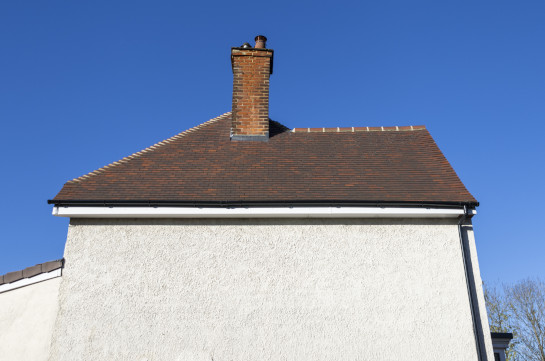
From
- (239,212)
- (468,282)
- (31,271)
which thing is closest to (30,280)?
(31,271)

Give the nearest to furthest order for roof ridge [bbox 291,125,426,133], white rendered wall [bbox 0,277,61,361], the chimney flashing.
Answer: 1. white rendered wall [bbox 0,277,61,361]
2. the chimney flashing
3. roof ridge [bbox 291,125,426,133]

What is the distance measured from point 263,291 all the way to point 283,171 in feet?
8.02

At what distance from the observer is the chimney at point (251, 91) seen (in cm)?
1016

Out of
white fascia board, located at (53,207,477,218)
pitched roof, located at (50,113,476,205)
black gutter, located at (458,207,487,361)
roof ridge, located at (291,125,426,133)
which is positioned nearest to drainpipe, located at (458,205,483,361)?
black gutter, located at (458,207,487,361)

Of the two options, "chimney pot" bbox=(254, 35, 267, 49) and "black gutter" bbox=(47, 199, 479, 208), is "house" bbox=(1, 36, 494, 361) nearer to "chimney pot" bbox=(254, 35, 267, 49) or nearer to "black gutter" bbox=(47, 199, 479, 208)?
"black gutter" bbox=(47, 199, 479, 208)

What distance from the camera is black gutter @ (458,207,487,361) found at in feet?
23.8

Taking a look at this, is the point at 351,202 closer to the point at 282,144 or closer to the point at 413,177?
the point at 413,177

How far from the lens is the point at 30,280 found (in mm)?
7305

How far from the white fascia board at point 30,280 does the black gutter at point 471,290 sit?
6511 millimetres

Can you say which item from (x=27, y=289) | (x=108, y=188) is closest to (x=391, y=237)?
(x=108, y=188)

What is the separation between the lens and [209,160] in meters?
9.23

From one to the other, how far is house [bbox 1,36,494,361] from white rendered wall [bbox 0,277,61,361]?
149 millimetres

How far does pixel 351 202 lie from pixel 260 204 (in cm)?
150

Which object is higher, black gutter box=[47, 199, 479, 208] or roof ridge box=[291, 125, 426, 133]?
roof ridge box=[291, 125, 426, 133]
